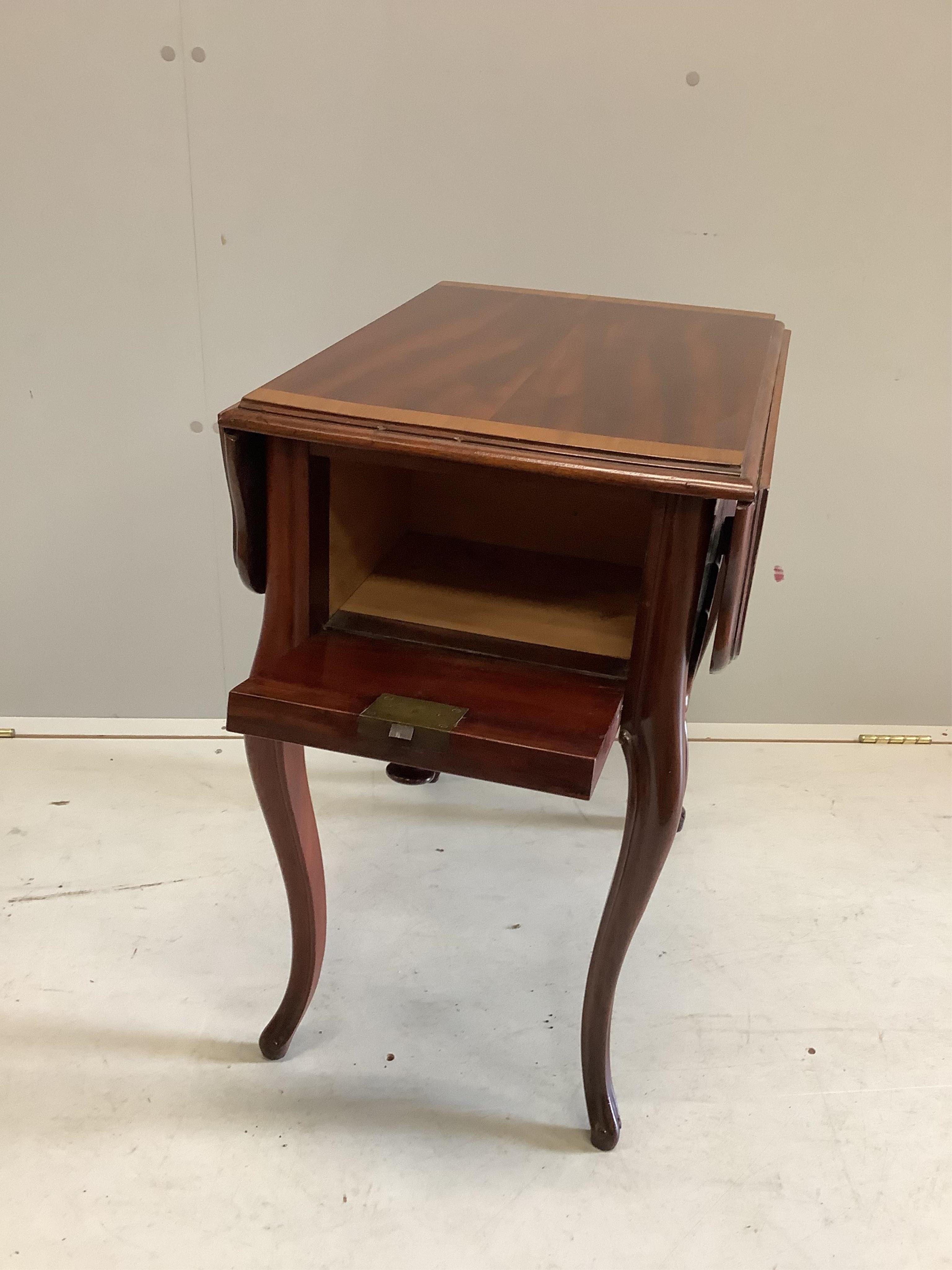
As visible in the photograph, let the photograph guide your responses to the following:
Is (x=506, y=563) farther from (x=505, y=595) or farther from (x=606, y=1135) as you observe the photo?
(x=606, y=1135)

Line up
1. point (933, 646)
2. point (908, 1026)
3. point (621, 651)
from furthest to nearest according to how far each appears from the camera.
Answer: point (933, 646), point (908, 1026), point (621, 651)

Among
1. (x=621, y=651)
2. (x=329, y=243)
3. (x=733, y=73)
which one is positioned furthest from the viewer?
(x=329, y=243)

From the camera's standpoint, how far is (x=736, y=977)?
4.95 feet

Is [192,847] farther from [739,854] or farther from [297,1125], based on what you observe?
[739,854]

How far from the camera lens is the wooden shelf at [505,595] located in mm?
1123

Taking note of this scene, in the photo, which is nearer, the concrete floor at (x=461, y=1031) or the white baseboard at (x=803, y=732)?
the concrete floor at (x=461, y=1031)

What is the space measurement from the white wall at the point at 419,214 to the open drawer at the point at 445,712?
37.0 inches

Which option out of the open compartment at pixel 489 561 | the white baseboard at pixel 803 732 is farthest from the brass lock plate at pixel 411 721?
the white baseboard at pixel 803 732

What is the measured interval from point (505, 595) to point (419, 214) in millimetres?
838

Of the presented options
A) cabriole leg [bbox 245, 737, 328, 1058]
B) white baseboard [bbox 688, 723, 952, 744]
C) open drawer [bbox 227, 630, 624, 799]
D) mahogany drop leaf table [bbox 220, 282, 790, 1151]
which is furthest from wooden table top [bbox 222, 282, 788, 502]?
white baseboard [bbox 688, 723, 952, 744]

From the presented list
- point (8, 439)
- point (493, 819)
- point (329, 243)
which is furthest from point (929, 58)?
point (8, 439)

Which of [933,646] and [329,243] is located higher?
[329,243]

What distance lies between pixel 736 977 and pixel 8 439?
1.59 m

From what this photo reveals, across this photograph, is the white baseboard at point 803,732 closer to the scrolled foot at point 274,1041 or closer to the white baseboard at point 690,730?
the white baseboard at point 690,730
